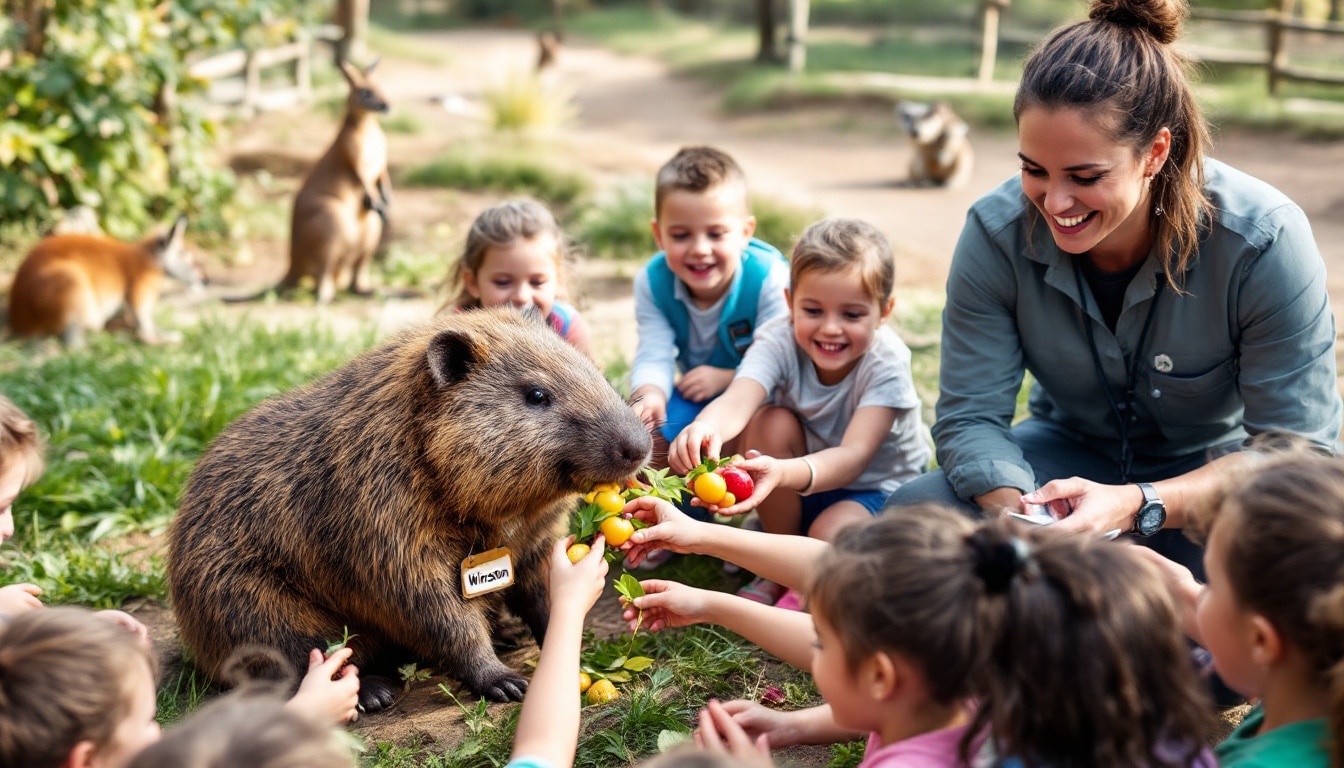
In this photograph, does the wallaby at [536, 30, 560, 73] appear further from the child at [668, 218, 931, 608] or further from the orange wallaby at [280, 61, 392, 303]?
the child at [668, 218, 931, 608]

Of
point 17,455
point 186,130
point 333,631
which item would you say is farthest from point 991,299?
point 186,130

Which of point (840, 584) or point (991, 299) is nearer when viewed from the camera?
point (840, 584)

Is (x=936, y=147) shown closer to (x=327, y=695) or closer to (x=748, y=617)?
(x=748, y=617)

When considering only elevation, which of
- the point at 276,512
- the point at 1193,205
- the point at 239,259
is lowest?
the point at 239,259

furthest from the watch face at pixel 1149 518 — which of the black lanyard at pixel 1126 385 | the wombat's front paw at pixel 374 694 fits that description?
the wombat's front paw at pixel 374 694

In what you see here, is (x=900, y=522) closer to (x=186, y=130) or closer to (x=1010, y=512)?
(x=1010, y=512)

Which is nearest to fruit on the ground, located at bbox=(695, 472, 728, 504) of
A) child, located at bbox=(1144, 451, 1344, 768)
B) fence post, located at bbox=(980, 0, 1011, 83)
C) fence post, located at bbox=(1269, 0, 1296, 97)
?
child, located at bbox=(1144, 451, 1344, 768)

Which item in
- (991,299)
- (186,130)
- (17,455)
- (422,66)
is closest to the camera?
(17,455)

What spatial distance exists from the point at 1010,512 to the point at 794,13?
1872 centimetres

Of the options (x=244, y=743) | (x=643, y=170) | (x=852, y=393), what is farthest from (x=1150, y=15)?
(x=643, y=170)

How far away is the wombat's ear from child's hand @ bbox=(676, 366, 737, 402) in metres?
1.37

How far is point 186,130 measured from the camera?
1021 centimetres

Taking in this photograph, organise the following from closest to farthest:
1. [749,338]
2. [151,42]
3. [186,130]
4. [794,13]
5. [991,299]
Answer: [991,299] < [749,338] < [151,42] < [186,130] < [794,13]

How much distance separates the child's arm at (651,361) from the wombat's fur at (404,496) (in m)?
0.81
